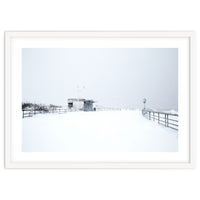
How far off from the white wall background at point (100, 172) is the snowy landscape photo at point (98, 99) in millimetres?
215

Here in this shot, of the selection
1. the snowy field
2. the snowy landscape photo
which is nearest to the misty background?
the snowy landscape photo

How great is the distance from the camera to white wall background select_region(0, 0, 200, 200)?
274 cm

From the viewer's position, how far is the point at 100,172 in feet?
8.98

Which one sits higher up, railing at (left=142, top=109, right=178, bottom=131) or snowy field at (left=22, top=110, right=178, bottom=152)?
railing at (left=142, top=109, right=178, bottom=131)

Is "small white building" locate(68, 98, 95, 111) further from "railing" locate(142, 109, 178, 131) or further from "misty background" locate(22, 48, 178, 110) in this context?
"railing" locate(142, 109, 178, 131)

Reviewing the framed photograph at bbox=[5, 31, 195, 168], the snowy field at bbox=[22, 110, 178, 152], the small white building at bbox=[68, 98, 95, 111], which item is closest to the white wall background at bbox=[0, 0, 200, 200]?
the framed photograph at bbox=[5, 31, 195, 168]

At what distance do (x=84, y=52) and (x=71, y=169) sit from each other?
1.06 metres

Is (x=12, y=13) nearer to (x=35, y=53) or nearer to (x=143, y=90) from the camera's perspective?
(x=35, y=53)

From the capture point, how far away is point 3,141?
275cm

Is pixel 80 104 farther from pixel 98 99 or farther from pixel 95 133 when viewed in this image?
pixel 95 133

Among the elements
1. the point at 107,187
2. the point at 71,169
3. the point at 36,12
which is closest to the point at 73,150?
the point at 71,169

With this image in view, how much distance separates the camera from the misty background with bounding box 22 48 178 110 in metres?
2.76

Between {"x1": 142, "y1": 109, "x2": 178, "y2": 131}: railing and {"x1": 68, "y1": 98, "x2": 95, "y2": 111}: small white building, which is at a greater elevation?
{"x1": 68, "y1": 98, "x2": 95, "y2": 111}: small white building

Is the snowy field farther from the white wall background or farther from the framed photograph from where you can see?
the white wall background
